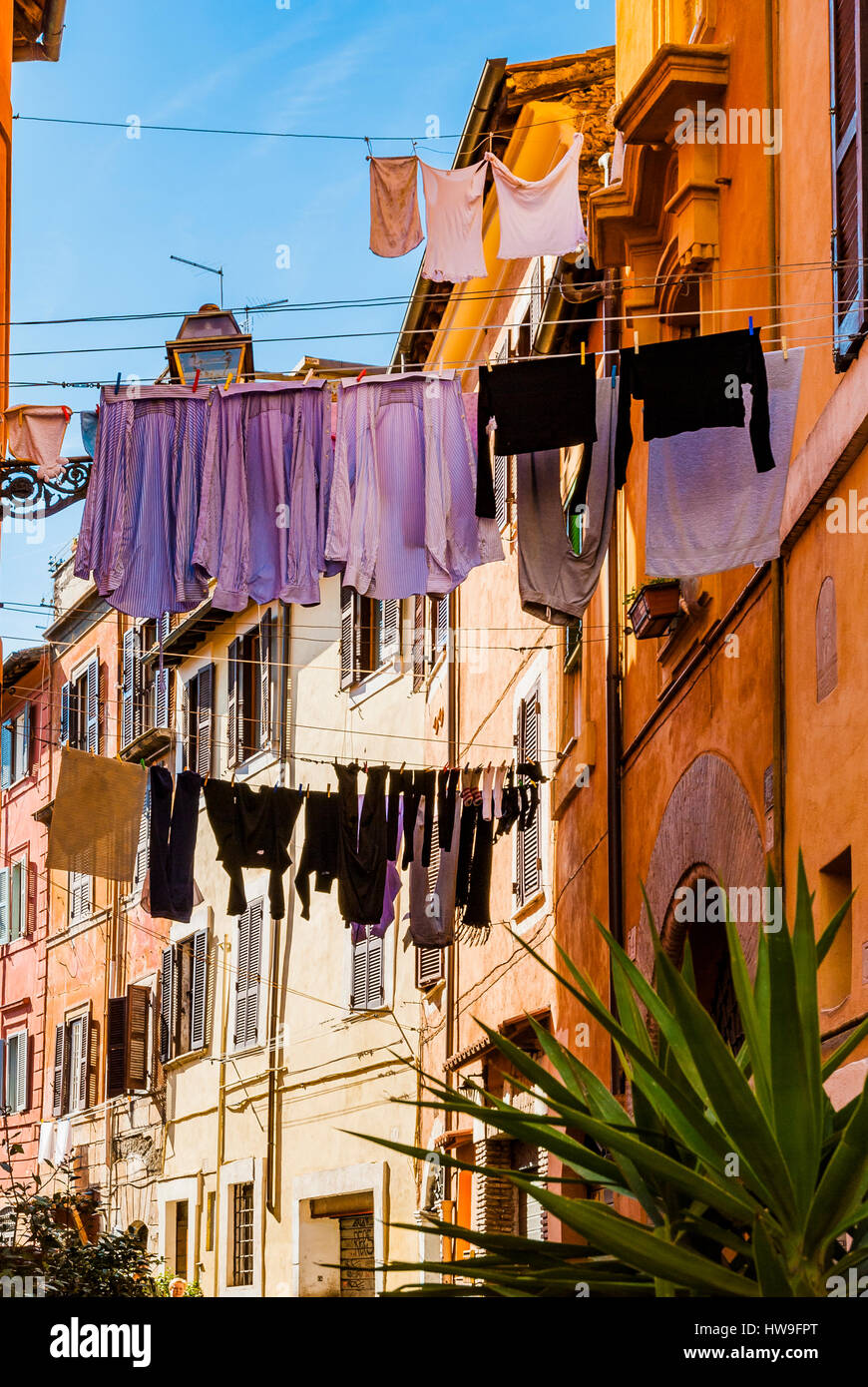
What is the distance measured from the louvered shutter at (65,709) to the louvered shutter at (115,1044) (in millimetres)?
5730

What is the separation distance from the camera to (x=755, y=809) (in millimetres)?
9641

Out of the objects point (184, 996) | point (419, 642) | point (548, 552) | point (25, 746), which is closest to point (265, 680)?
point (419, 642)

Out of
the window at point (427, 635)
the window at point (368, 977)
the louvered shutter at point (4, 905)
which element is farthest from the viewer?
the louvered shutter at point (4, 905)

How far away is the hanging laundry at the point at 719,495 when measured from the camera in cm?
926

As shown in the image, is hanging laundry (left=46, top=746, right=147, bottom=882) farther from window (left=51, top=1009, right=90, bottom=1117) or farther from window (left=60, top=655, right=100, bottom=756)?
window (left=60, top=655, right=100, bottom=756)

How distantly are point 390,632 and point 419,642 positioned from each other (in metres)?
0.63

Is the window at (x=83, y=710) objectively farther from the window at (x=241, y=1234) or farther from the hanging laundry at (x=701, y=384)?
the hanging laundry at (x=701, y=384)

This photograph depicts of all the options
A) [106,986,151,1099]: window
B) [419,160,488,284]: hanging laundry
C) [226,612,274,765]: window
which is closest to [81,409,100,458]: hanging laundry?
[419,160,488,284]: hanging laundry

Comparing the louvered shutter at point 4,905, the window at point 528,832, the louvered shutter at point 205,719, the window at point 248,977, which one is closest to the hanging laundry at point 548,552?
the window at point 528,832

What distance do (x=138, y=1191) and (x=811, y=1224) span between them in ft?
74.7

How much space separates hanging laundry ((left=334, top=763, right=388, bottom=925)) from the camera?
49.0 ft
